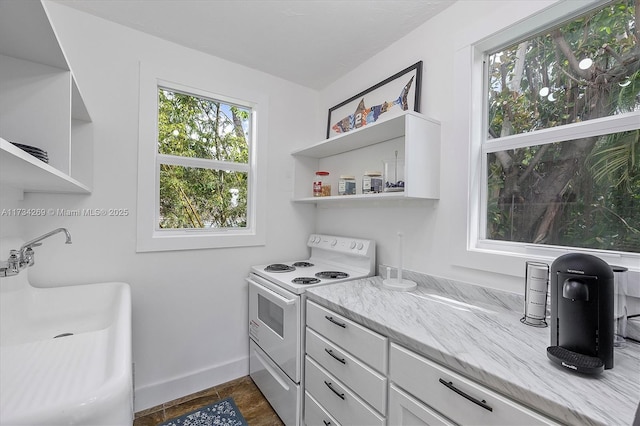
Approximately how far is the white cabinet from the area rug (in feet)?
1.61

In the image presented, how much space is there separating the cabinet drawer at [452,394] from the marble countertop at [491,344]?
25 mm

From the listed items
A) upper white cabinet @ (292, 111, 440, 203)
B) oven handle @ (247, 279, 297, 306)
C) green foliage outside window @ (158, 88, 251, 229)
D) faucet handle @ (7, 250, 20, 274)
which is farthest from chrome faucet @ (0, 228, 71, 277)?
upper white cabinet @ (292, 111, 440, 203)

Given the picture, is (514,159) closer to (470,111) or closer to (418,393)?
(470,111)

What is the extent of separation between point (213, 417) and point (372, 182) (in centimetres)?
182

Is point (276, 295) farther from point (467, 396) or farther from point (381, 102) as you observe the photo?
point (381, 102)

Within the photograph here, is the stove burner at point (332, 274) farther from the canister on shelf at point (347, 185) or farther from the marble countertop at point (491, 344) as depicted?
the canister on shelf at point (347, 185)

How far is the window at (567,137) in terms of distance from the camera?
1.16 metres

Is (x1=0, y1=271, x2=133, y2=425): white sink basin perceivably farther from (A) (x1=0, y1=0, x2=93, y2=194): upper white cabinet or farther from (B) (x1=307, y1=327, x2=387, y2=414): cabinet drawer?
(B) (x1=307, y1=327, x2=387, y2=414): cabinet drawer

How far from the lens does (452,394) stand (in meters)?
0.93

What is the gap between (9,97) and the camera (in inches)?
42.4

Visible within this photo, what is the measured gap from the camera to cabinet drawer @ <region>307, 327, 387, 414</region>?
1.18m

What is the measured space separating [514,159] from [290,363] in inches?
66.8

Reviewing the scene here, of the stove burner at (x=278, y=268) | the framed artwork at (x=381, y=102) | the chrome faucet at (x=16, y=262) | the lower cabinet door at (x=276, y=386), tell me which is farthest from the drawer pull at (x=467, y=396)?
the chrome faucet at (x=16, y=262)

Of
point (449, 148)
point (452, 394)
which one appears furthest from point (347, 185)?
point (452, 394)
